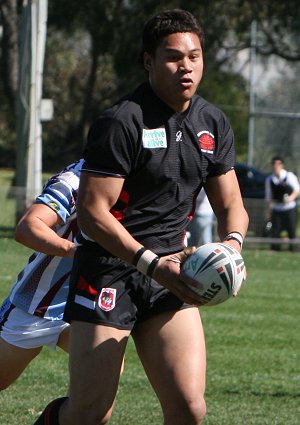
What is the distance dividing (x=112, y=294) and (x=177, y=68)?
1030mm

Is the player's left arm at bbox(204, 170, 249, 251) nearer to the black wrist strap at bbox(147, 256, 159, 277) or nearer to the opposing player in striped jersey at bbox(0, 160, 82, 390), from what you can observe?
the black wrist strap at bbox(147, 256, 159, 277)

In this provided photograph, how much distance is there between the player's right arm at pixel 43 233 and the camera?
5.48 m

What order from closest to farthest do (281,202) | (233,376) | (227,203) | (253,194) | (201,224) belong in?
(227,203)
(233,376)
(201,224)
(281,202)
(253,194)

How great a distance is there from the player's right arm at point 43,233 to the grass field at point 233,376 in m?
1.66

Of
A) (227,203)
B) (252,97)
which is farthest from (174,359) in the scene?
(252,97)

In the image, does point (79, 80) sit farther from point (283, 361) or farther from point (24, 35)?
point (283, 361)

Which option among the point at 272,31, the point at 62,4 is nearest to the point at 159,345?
the point at 272,31

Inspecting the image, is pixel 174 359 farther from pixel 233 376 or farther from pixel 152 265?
pixel 233 376

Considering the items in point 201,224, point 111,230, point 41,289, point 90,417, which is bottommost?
point 201,224

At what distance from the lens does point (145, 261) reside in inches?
179

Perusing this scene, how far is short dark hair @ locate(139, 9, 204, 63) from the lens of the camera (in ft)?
15.5

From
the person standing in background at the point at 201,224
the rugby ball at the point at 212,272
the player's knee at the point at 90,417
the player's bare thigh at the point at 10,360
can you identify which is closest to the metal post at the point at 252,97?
the person standing in background at the point at 201,224

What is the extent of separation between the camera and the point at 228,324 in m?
11.8

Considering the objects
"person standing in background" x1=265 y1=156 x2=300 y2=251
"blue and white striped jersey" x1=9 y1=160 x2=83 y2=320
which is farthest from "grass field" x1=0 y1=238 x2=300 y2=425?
"person standing in background" x1=265 y1=156 x2=300 y2=251
